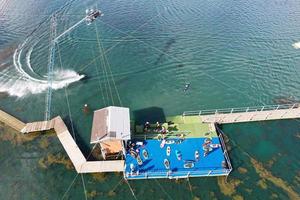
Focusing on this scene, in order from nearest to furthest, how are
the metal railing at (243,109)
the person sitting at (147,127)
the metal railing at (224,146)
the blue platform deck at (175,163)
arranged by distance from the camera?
1. the blue platform deck at (175,163)
2. the metal railing at (224,146)
3. the person sitting at (147,127)
4. the metal railing at (243,109)

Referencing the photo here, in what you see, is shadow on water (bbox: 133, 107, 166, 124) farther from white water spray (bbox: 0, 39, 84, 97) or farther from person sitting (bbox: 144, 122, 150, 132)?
white water spray (bbox: 0, 39, 84, 97)

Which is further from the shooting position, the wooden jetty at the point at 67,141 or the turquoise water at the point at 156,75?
→ the wooden jetty at the point at 67,141

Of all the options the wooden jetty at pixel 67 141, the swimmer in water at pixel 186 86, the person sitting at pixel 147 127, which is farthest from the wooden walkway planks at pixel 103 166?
the swimmer in water at pixel 186 86

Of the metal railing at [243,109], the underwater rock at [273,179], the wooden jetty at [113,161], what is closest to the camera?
the underwater rock at [273,179]

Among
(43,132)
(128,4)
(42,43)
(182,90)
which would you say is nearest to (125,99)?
(182,90)

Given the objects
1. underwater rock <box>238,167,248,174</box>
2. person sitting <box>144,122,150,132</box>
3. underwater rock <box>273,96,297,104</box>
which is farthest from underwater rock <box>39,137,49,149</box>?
underwater rock <box>273,96,297,104</box>

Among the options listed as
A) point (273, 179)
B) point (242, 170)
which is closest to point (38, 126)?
point (242, 170)

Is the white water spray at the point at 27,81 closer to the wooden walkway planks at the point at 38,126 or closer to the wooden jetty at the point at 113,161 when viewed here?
the wooden jetty at the point at 113,161
